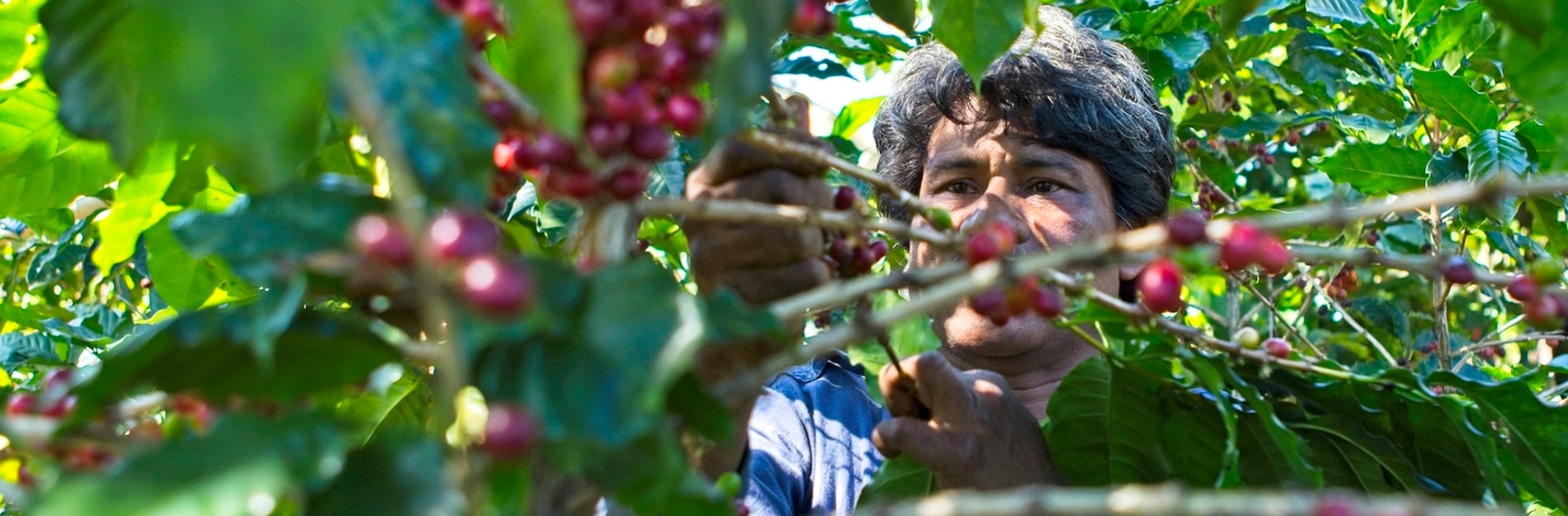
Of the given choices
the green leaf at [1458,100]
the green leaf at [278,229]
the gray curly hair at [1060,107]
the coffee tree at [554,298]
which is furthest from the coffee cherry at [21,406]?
the green leaf at [1458,100]

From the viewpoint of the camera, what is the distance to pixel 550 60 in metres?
0.72

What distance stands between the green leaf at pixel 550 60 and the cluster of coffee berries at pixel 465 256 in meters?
0.07

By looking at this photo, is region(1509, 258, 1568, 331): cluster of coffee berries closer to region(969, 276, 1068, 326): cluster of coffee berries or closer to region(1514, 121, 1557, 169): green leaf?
region(969, 276, 1068, 326): cluster of coffee berries

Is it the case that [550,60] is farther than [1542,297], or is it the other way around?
[1542,297]

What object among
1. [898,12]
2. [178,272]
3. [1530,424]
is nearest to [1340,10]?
[1530,424]

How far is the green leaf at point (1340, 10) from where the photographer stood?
305 centimetres

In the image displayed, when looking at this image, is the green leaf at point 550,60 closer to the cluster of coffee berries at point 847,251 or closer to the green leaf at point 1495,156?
the cluster of coffee berries at point 847,251

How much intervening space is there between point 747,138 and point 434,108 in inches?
15.7

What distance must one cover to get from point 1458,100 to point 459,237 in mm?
2530

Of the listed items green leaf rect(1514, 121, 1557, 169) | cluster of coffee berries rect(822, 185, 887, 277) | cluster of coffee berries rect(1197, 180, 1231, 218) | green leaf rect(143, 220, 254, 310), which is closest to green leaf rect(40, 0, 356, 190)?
cluster of coffee berries rect(822, 185, 887, 277)

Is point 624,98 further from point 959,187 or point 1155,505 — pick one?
point 959,187

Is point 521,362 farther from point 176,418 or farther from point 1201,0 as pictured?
point 1201,0

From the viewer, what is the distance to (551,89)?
72 centimetres

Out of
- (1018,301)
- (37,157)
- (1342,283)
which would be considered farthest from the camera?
(1342,283)
